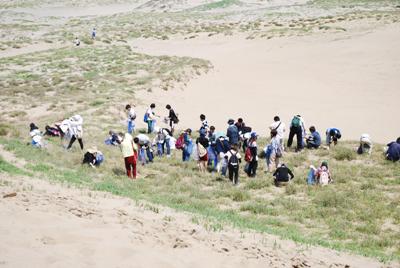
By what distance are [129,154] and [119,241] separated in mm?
7272

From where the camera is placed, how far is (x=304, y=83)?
3562cm

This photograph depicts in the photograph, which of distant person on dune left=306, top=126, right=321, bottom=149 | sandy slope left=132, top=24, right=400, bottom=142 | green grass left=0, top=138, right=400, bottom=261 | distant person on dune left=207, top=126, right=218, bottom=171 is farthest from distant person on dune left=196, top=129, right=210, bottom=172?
sandy slope left=132, top=24, right=400, bottom=142

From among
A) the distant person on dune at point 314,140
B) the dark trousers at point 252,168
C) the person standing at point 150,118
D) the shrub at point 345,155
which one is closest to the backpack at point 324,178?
the dark trousers at point 252,168

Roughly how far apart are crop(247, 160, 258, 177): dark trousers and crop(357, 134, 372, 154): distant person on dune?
5194 mm

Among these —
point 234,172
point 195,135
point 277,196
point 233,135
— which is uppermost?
point 233,135

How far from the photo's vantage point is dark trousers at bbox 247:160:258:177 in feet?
55.0

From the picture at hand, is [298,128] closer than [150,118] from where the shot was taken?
Yes

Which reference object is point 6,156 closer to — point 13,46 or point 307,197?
point 307,197

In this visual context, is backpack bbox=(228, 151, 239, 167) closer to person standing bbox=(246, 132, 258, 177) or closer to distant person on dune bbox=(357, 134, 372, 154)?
person standing bbox=(246, 132, 258, 177)

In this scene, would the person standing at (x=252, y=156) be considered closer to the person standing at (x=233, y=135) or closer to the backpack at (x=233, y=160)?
the backpack at (x=233, y=160)

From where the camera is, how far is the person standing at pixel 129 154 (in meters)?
15.4

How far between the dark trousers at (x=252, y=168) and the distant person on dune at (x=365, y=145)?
5.19 metres

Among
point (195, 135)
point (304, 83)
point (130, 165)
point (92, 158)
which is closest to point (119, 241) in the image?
point (130, 165)

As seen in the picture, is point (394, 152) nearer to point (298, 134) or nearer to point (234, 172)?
point (298, 134)
